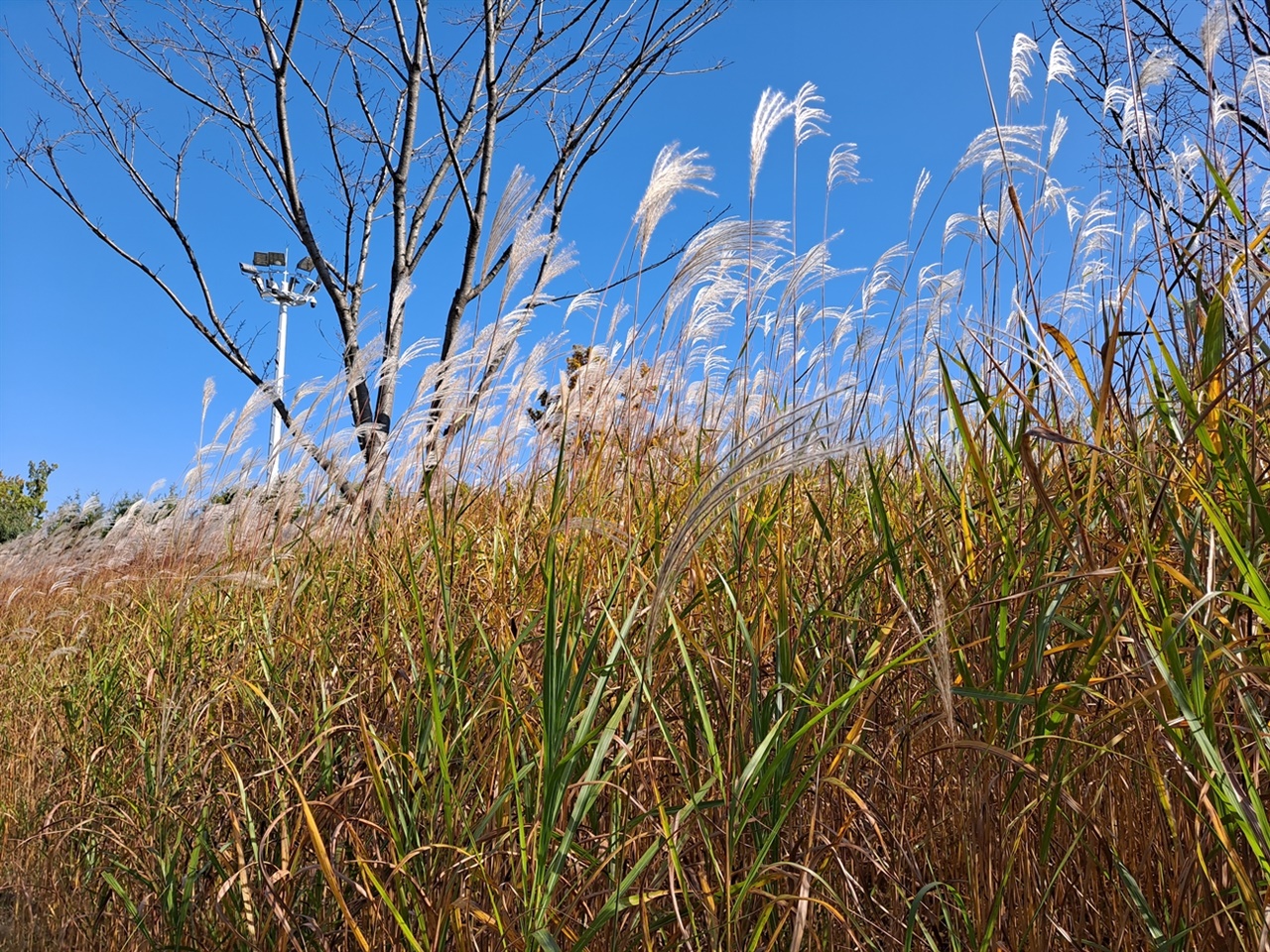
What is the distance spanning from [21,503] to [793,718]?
63.6 feet

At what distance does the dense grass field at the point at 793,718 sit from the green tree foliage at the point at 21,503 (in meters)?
14.6

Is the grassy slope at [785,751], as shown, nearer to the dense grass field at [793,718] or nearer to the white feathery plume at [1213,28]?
the dense grass field at [793,718]

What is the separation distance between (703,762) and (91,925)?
1.33 metres

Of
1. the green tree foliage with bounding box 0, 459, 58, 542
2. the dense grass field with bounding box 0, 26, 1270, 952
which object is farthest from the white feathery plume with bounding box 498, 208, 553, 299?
the green tree foliage with bounding box 0, 459, 58, 542

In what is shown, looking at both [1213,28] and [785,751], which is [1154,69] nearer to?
[1213,28]

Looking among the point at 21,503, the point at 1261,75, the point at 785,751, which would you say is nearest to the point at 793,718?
the point at 785,751

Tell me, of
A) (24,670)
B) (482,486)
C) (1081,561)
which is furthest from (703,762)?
(24,670)

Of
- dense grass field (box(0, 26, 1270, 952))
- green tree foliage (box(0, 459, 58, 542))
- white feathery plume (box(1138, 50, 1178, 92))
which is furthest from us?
green tree foliage (box(0, 459, 58, 542))

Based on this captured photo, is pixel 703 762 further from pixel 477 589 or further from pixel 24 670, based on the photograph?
pixel 24 670

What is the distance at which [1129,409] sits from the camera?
135 cm

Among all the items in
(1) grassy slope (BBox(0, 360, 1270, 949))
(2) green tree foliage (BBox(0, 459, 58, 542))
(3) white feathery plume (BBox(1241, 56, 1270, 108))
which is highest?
(2) green tree foliage (BBox(0, 459, 58, 542))

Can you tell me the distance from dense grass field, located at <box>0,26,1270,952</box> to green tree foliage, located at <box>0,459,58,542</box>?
1460cm

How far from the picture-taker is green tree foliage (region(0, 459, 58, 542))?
567 inches

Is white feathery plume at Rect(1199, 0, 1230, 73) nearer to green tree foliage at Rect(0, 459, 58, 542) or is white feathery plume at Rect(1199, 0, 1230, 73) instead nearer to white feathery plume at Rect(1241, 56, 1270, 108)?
white feathery plume at Rect(1241, 56, 1270, 108)
